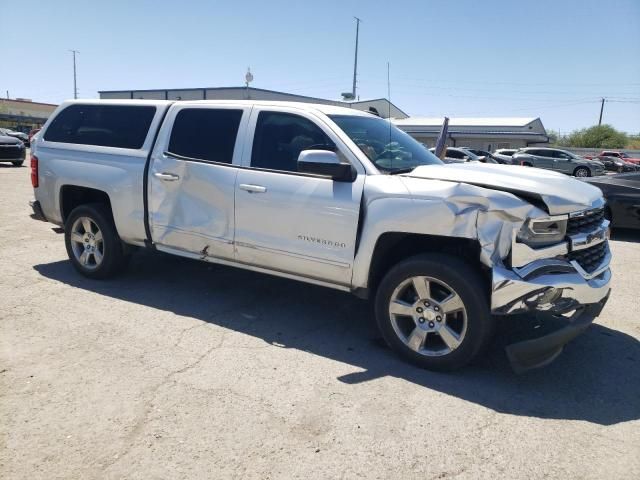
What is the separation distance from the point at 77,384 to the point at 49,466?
873 millimetres

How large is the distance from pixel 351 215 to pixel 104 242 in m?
3.00

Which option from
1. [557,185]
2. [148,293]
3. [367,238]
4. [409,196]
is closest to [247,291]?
[148,293]

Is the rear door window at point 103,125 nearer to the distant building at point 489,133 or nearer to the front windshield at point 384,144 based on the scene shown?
the front windshield at point 384,144

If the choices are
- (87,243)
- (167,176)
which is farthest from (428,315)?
(87,243)

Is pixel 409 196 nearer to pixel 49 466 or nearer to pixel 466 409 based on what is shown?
pixel 466 409

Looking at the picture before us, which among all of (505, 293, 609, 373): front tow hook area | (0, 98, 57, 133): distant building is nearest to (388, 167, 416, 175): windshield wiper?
(505, 293, 609, 373): front tow hook area

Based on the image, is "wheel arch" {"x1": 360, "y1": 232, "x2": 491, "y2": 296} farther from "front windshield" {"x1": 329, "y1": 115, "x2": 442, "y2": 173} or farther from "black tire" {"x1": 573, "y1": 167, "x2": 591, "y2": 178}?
"black tire" {"x1": 573, "y1": 167, "x2": 591, "y2": 178}

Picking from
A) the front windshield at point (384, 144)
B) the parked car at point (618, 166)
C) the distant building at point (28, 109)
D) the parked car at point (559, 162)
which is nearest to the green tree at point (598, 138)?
the parked car at point (618, 166)

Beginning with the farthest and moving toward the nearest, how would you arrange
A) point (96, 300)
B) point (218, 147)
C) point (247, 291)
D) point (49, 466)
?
1. point (247, 291)
2. point (96, 300)
3. point (218, 147)
4. point (49, 466)

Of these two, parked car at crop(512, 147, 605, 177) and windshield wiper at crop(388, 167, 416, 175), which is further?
parked car at crop(512, 147, 605, 177)

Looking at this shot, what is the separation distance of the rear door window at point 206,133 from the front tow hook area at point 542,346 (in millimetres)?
2833

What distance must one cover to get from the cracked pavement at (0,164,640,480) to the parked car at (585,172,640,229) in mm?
4283

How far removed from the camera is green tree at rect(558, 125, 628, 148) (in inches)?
2758

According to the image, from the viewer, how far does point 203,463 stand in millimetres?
2666
